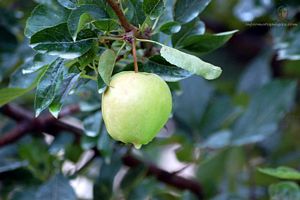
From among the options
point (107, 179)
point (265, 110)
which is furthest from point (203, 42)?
point (265, 110)

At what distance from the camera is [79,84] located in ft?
Result: 2.39

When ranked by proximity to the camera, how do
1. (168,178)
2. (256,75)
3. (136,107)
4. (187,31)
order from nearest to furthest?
(136,107)
(187,31)
(168,178)
(256,75)

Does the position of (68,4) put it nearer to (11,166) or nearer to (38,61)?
(38,61)

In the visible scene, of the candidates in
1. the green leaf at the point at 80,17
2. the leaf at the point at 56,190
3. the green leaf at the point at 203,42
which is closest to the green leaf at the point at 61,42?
the green leaf at the point at 80,17

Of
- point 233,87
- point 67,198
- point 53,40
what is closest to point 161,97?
point 53,40

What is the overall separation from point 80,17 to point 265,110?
0.71m

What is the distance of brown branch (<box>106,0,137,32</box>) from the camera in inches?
25.3

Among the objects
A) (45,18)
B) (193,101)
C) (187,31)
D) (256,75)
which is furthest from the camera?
(256,75)

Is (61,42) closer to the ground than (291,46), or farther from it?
farther from it

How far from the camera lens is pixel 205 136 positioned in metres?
1.29

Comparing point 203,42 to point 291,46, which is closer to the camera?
point 203,42

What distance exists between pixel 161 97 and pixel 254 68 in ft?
2.86

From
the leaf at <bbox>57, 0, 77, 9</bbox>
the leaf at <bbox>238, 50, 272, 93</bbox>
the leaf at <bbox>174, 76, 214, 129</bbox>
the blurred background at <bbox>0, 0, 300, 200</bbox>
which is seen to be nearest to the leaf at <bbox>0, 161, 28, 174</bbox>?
the blurred background at <bbox>0, 0, 300, 200</bbox>

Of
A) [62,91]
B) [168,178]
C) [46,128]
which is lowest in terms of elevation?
[168,178]
